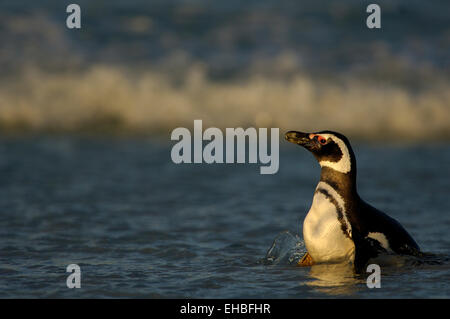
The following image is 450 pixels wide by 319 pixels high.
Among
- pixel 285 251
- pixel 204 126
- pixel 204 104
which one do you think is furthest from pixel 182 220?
pixel 204 104

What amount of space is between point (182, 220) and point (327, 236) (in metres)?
2.39

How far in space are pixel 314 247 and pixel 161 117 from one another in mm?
8341

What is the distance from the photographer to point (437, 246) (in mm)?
6684

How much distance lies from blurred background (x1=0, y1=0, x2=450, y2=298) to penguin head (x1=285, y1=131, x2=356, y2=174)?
0.74 meters

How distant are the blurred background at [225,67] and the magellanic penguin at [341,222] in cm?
702

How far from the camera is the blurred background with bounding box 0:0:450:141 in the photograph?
1354 centimetres

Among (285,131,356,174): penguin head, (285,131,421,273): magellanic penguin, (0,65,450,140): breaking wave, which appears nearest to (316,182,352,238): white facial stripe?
(285,131,421,273): magellanic penguin

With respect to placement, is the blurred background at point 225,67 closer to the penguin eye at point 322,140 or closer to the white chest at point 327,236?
the penguin eye at point 322,140

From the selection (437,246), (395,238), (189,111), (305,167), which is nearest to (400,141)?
(305,167)

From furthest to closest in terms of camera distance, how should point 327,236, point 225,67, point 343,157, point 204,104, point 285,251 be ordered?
1. point 225,67
2. point 204,104
3. point 285,251
4. point 343,157
5. point 327,236

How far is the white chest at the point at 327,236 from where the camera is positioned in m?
5.63

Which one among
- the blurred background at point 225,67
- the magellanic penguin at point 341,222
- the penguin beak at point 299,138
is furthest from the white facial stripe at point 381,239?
the blurred background at point 225,67

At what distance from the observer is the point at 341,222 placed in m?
5.66

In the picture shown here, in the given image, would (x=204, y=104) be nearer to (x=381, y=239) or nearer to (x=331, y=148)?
(x=331, y=148)
